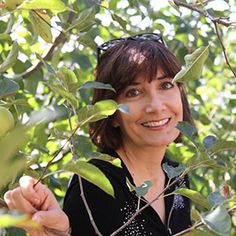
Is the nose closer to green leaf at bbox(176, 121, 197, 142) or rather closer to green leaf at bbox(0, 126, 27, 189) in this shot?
green leaf at bbox(176, 121, 197, 142)

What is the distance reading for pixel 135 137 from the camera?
1488mm

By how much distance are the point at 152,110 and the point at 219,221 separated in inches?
27.9

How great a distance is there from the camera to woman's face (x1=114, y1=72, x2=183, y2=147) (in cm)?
142

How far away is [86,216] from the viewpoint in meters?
1.34

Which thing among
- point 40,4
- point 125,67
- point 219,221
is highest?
point 40,4

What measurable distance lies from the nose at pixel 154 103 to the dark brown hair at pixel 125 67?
42 millimetres

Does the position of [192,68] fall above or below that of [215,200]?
above

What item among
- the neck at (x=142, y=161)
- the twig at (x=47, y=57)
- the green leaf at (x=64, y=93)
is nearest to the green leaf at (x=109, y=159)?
the green leaf at (x=64, y=93)

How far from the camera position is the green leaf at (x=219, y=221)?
711mm

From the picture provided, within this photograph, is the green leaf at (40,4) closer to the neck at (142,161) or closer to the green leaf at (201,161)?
the green leaf at (201,161)

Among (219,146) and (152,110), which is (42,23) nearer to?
(152,110)

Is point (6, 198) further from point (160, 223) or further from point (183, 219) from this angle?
point (183, 219)

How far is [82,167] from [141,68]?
630mm

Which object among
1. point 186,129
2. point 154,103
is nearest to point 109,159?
point 186,129
